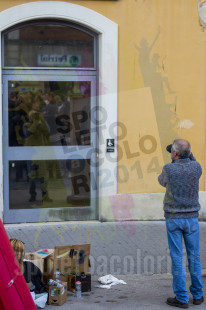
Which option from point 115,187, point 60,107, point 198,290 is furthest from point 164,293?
point 60,107

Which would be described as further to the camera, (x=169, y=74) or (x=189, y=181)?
(x=169, y=74)

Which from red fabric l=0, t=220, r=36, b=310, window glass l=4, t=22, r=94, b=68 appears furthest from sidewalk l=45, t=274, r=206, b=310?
window glass l=4, t=22, r=94, b=68

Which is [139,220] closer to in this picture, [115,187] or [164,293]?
[115,187]

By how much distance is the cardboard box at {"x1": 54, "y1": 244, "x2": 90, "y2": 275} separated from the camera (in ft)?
18.8

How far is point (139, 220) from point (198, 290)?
11.9 feet

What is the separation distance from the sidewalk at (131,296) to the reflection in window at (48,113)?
128 inches

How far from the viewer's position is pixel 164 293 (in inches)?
229

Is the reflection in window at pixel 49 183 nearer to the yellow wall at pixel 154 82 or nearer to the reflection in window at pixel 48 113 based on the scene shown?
the reflection in window at pixel 48 113

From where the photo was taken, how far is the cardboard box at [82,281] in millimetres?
5734

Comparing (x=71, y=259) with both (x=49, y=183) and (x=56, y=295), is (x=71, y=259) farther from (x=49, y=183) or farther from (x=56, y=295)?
(x=49, y=183)

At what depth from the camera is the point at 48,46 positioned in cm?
871

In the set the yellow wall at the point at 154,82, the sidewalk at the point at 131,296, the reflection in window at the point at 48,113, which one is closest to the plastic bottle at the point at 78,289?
the sidewalk at the point at 131,296

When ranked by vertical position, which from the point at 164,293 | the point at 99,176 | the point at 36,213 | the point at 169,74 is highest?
the point at 169,74

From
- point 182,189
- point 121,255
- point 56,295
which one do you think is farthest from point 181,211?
point 121,255
